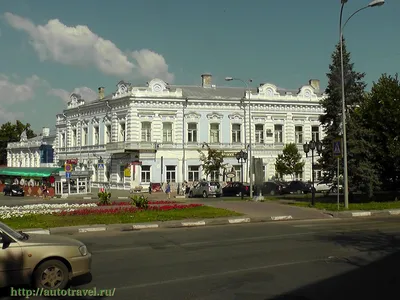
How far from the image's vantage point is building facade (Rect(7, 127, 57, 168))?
258 ft

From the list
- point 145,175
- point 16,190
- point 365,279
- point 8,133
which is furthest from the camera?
point 8,133

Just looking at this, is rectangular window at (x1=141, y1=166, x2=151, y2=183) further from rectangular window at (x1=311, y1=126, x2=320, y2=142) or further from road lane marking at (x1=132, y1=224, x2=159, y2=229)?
road lane marking at (x1=132, y1=224, x2=159, y2=229)

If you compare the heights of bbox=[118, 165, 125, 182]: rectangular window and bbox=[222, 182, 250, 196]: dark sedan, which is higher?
bbox=[118, 165, 125, 182]: rectangular window

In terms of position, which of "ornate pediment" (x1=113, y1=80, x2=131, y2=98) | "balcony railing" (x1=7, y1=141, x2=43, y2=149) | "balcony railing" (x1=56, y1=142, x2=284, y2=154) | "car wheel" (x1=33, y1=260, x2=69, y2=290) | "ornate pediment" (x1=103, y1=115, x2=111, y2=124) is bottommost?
"car wheel" (x1=33, y1=260, x2=69, y2=290)

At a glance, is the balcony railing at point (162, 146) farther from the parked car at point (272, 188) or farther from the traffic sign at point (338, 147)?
the traffic sign at point (338, 147)

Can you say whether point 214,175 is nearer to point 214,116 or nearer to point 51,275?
point 214,116

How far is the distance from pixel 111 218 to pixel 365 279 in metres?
12.9

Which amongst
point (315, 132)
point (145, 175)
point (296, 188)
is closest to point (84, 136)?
point (145, 175)

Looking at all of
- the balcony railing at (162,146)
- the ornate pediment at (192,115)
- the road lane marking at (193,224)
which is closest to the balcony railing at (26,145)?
the balcony railing at (162,146)

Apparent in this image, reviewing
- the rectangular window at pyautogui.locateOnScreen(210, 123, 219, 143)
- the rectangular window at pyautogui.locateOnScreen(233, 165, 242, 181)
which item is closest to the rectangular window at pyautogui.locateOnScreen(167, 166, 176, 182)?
the rectangular window at pyautogui.locateOnScreen(210, 123, 219, 143)

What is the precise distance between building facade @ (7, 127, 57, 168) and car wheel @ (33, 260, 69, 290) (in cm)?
6678

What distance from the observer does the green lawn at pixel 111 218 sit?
699 inches

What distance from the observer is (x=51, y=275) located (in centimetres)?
777

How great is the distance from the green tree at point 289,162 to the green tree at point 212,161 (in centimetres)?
732
